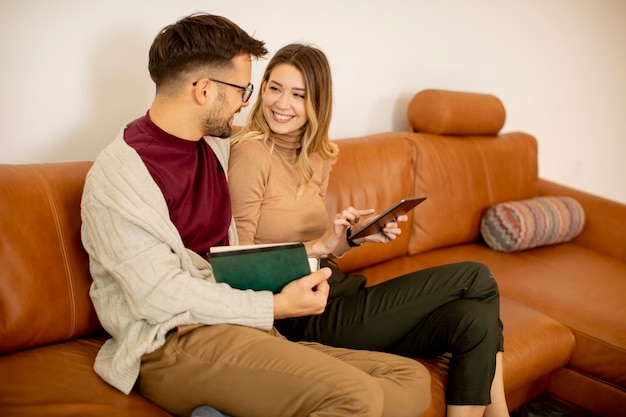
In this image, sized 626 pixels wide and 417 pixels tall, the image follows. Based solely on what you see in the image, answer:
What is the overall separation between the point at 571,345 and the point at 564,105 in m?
2.30

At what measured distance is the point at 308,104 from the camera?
1742mm

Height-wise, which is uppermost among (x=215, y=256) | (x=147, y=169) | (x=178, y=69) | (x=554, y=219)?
(x=178, y=69)

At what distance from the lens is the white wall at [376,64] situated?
1.66 metres

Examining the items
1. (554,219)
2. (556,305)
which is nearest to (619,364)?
(556,305)

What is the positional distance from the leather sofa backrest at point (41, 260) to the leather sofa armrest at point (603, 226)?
225cm

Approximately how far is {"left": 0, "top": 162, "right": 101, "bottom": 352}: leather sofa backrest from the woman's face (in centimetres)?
56

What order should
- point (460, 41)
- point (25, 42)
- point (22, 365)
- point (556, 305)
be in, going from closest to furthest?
point (22, 365), point (25, 42), point (556, 305), point (460, 41)

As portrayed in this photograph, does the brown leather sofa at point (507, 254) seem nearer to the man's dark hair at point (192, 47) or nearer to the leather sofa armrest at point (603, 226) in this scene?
the leather sofa armrest at point (603, 226)

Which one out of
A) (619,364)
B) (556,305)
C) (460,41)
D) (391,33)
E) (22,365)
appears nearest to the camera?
(22,365)

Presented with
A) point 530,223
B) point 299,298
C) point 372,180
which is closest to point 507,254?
point 530,223

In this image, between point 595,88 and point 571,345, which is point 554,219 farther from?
point 595,88

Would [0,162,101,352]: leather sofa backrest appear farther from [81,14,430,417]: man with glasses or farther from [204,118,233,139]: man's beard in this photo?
[204,118,233,139]: man's beard

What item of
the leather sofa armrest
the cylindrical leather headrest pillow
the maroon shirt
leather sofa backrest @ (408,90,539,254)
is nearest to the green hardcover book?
the maroon shirt

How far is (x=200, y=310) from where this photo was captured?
1265mm
